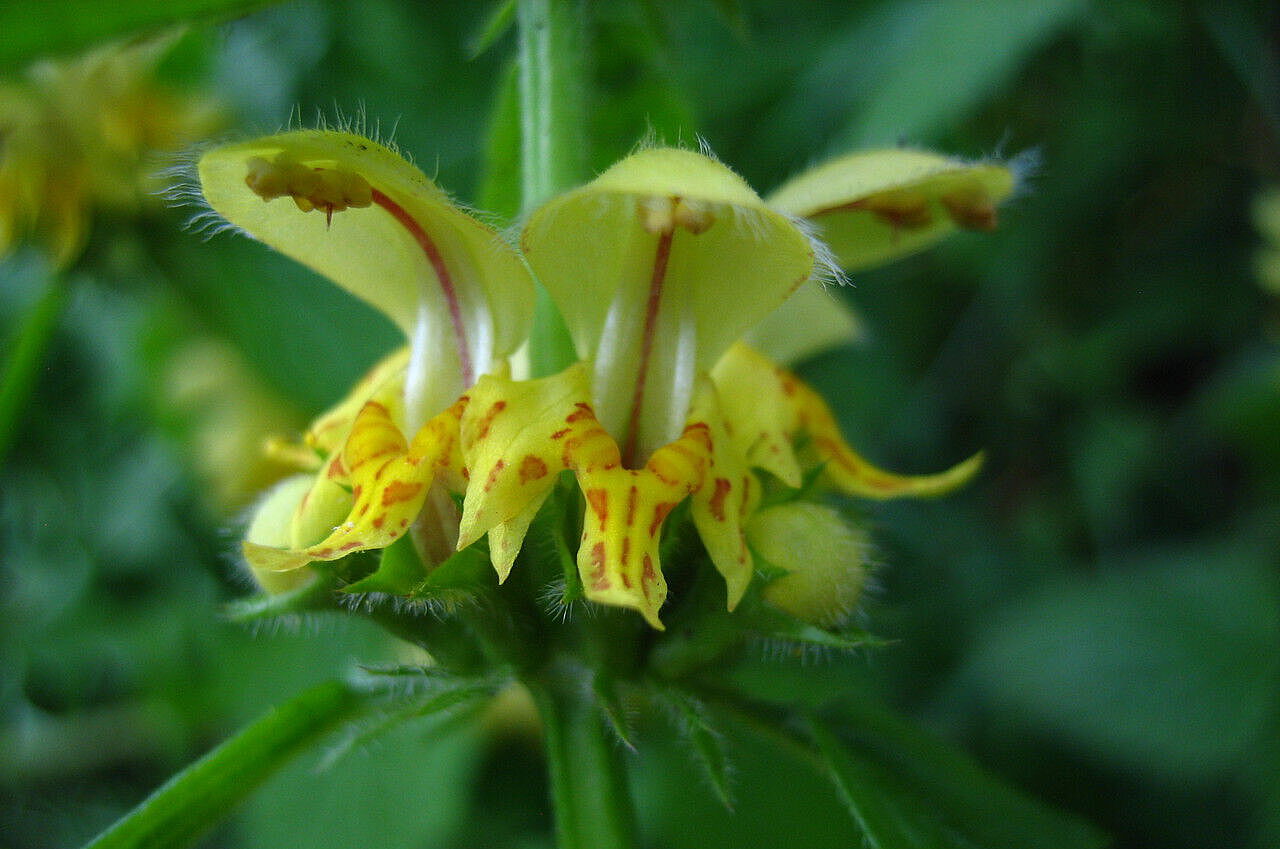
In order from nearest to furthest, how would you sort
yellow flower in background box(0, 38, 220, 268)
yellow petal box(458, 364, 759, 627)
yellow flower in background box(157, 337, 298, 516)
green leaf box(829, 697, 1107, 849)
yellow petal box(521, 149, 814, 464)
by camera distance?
1. yellow petal box(458, 364, 759, 627)
2. yellow petal box(521, 149, 814, 464)
3. green leaf box(829, 697, 1107, 849)
4. yellow flower in background box(0, 38, 220, 268)
5. yellow flower in background box(157, 337, 298, 516)

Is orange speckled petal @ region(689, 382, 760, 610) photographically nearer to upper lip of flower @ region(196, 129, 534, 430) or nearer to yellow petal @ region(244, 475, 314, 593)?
upper lip of flower @ region(196, 129, 534, 430)

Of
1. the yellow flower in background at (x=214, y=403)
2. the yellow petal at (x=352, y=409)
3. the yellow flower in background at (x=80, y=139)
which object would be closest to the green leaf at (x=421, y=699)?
the yellow petal at (x=352, y=409)

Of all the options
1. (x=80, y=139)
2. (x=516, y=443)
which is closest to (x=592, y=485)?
(x=516, y=443)

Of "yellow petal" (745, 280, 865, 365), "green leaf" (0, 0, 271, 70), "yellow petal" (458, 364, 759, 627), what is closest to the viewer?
"green leaf" (0, 0, 271, 70)

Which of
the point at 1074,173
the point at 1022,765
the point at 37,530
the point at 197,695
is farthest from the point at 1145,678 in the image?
the point at 37,530

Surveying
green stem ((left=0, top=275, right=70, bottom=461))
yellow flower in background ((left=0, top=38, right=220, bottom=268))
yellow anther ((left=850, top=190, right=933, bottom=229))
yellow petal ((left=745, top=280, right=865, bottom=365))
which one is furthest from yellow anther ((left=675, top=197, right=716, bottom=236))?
yellow flower in background ((left=0, top=38, right=220, bottom=268))

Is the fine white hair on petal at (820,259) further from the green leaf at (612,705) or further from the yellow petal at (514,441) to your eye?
the green leaf at (612,705)
